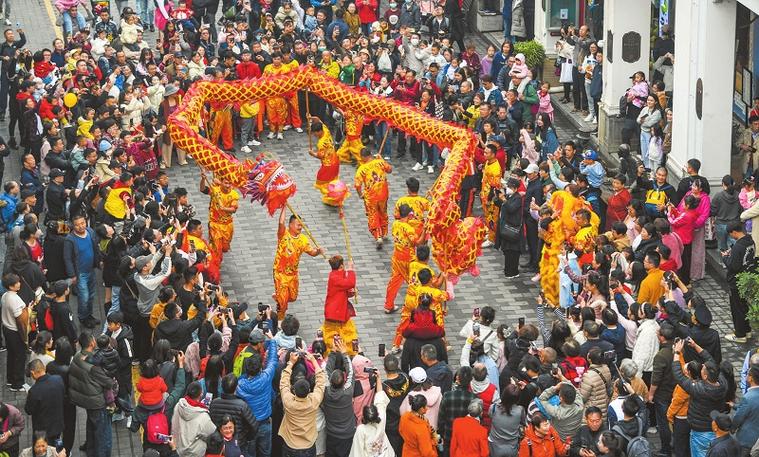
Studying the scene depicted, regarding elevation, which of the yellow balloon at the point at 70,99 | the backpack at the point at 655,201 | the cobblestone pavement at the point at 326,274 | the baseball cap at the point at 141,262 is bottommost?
the cobblestone pavement at the point at 326,274

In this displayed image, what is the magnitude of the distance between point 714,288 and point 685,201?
140 cm

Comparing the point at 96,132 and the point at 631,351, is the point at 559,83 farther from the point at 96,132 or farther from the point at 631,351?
the point at 631,351

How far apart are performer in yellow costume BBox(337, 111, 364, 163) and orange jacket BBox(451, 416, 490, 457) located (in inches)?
393

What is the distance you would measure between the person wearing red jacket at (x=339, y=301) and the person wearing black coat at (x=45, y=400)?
3813 mm

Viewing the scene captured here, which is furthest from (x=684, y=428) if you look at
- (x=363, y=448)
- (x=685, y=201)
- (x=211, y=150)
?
(x=211, y=150)

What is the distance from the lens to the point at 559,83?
30.7 m

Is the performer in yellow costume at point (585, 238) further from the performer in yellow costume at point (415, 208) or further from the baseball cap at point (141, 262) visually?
→ the baseball cap at point (141, 262)

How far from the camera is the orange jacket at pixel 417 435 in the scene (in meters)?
15.7

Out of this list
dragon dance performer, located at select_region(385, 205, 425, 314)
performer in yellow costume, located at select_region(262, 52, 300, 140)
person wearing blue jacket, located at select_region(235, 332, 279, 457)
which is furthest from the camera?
performer in yellow costume, located at select_region(262, 52, 300, 140)

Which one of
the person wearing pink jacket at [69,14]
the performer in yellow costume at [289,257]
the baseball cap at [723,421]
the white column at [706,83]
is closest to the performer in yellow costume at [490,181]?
the white column at [706,83]

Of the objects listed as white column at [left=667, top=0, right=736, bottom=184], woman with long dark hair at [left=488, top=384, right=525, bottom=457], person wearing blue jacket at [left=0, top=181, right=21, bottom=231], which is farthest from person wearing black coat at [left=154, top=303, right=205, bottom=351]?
white column at [left=667, top=0, right=736, bottom=184]

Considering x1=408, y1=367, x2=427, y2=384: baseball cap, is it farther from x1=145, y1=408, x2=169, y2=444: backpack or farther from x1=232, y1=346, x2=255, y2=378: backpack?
x1=145, y1=408, x2=169, y2=444: backpack

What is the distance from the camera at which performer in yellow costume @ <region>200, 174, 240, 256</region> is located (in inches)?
848

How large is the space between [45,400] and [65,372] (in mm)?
463
